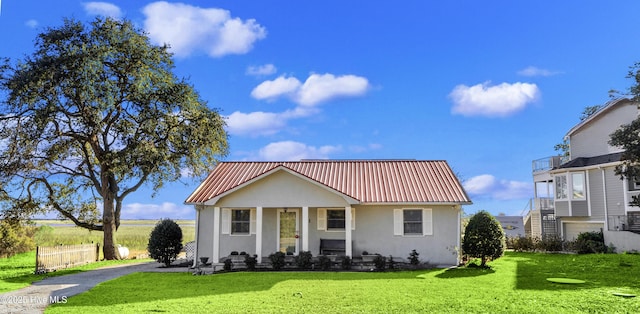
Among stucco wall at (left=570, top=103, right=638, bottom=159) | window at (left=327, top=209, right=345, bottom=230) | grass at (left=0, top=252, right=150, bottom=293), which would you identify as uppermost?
stucco wall at (left=570, top=103, right=638, bottom=159)

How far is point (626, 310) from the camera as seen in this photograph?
1121 cm

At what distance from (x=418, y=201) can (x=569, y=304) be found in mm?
8976

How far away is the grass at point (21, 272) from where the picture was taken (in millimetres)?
17011

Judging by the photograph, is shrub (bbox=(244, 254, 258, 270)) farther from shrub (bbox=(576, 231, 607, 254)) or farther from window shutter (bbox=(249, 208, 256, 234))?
shrub (bbox=(576, 231, 607, 254))

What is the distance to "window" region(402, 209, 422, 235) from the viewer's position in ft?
68.0

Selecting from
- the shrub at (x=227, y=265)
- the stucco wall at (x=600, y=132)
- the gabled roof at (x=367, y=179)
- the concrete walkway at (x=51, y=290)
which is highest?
the stucco wall at (x=600, y=132)

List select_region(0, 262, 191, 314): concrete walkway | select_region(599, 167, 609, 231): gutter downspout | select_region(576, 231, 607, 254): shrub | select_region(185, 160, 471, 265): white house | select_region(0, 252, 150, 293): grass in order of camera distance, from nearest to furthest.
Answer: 1. select_region(0, 262, 191, 314): concrete walkway
2. select_region(0, 252, 150, 293): grass
3. select_region(185, 160, 471, 265): white house
4. select_region(576, 231, 607, 254): shrub
5. select_region(599, 167, 609, 231): gutter downspout

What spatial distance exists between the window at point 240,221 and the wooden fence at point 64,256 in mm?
8210

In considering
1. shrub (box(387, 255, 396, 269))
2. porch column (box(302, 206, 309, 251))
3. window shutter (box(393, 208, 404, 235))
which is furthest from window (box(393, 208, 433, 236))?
porch column (box(302, 206, 309, 251))

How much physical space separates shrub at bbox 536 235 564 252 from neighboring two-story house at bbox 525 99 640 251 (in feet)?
7.74

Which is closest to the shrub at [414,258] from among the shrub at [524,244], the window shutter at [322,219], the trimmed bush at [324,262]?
the trimmed bush at [324,262]

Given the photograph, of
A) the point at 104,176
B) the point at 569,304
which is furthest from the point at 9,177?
the point at 569,304

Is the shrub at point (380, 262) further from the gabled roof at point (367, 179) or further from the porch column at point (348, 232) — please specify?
the gabled roof at point (367, 179)

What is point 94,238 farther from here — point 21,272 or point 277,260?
point 277,260
